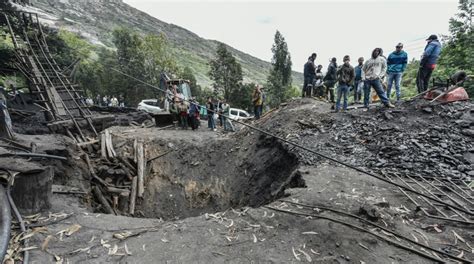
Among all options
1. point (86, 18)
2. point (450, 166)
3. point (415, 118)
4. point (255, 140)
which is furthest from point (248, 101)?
point (86, 18)

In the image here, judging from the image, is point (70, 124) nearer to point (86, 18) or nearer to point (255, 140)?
point (255, 140)

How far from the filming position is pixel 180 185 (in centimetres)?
934

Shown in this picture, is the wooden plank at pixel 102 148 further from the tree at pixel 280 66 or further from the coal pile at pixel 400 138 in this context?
the tree at pixel 280 66

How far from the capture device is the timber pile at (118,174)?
8016 millimetres

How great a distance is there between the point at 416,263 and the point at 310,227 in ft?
4.46

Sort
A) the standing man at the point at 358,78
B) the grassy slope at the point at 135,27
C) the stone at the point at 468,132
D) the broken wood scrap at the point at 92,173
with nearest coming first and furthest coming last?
the stone at the point at 468,132
the broken wood scrap at the point at 92,173
the standing man at the point at 358,78
the grassy slope at the point at 135,27

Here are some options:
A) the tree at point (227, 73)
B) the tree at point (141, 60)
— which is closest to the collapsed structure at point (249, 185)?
the tree at point (141, 60)

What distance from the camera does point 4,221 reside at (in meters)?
3.47

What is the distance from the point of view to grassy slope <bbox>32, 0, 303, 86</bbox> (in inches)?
2975

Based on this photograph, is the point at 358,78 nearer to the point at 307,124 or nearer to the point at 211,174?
the point at 307,124

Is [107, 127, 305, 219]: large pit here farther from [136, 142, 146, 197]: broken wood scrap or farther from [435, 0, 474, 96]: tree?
[435, 0, 474, 96]: tree

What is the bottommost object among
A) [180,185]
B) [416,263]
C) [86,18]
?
[180,185]

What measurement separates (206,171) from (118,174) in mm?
2914

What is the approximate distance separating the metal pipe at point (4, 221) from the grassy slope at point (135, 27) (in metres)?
58.9
